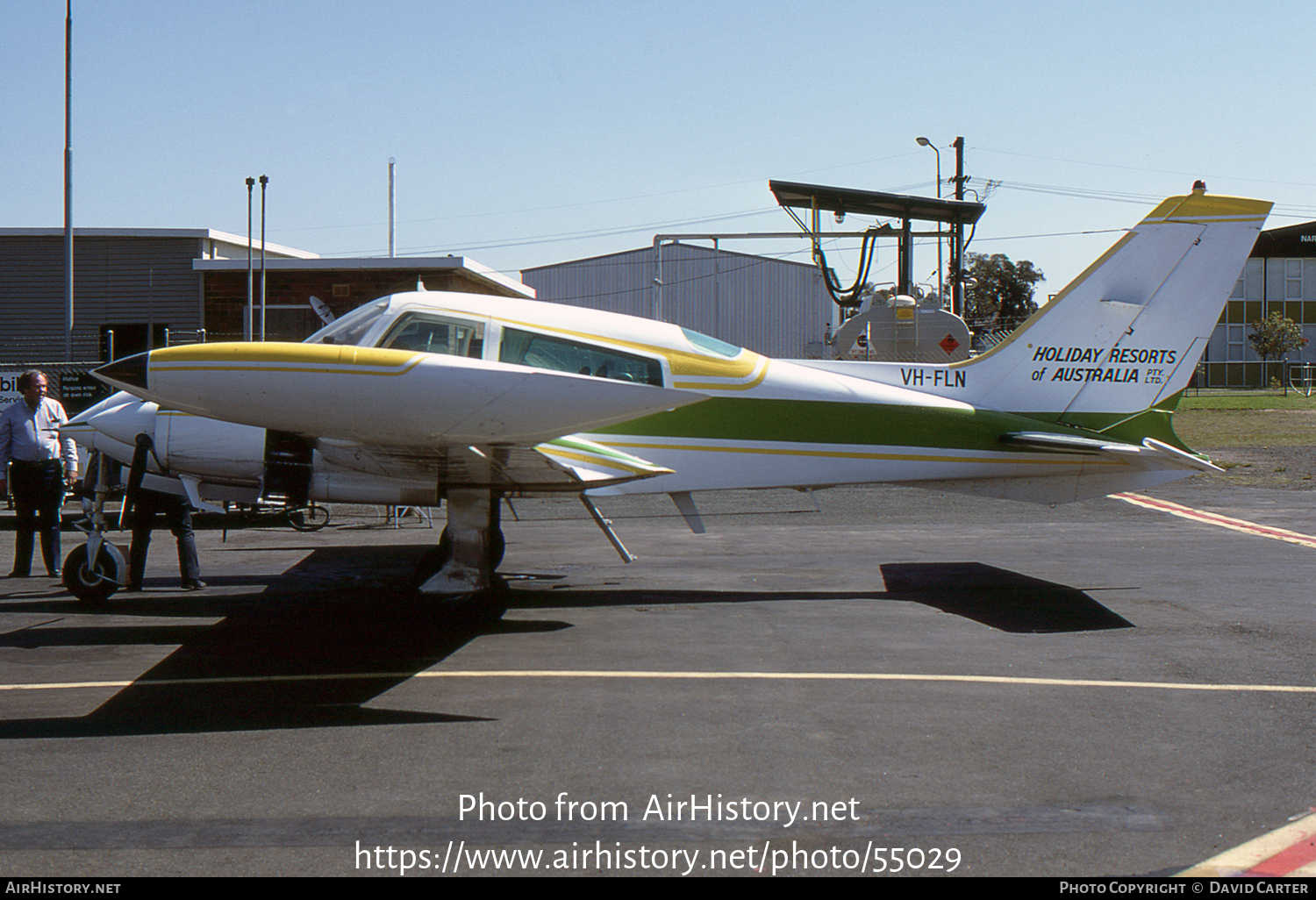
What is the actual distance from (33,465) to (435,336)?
429 centimetres

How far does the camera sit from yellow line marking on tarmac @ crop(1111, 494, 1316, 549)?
11.6 metres

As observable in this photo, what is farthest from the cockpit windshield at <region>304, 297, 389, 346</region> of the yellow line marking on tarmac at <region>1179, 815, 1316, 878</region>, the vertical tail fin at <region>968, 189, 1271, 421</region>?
the yellow line marking on tarmac at <region>1179, 815, 1316, 878</region>

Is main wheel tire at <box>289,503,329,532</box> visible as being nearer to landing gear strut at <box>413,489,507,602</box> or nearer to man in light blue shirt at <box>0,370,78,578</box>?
man in light blue shirt at <box>0,370,78,578</box>

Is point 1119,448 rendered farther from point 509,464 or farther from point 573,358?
point 509,464

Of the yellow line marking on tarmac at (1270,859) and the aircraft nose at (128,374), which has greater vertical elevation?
the aircraft nose at (128,374)

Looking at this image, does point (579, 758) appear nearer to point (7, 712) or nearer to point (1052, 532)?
point (7, 712)

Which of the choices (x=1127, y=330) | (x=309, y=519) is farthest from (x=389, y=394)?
(x=309, y=519)

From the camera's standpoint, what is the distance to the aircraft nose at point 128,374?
582cm

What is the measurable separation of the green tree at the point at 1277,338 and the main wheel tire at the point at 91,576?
8870 cm

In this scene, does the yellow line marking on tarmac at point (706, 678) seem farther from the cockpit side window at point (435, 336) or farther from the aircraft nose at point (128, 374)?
the cockpit side window at point (435, 336)

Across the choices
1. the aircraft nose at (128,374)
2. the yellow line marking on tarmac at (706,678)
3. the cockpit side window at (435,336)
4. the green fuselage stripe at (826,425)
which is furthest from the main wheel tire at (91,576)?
the green fuselage stripe at (826,425)

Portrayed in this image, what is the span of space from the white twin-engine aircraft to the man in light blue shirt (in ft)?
1.78

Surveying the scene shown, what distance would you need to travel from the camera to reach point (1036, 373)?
929cm
